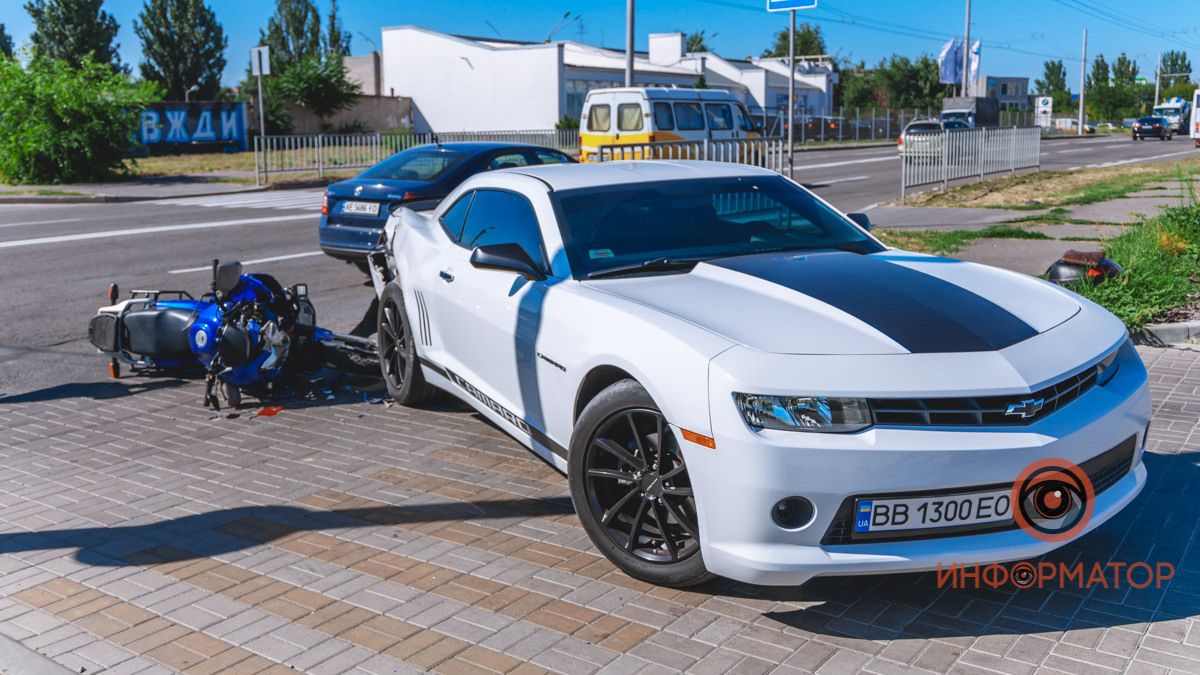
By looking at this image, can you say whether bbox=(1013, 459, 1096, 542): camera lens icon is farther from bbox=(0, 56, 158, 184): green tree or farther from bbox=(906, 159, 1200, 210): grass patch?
bbox=(0, 56, 158, 184): green tree

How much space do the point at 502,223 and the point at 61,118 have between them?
26.5 metres

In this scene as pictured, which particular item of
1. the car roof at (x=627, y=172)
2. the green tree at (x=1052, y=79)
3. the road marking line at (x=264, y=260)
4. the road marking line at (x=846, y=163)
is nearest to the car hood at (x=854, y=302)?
the car roof at (x=627, y=172)

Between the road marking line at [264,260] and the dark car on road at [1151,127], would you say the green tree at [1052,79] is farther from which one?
the road marking line at [264,260]

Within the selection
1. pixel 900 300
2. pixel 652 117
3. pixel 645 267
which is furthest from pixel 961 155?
pixel 900 300

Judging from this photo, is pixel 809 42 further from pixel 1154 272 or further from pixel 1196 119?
pixel 1154 272

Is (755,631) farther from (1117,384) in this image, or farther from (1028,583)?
(1117,384)

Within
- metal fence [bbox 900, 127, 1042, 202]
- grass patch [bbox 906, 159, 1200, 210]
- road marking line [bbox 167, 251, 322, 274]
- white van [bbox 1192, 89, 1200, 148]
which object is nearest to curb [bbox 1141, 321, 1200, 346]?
road marking line [bbox 167, 251, 322, 274]

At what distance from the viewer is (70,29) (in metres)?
62.1

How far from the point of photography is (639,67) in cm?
7050

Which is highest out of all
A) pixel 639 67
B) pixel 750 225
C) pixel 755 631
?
pixel 639 67

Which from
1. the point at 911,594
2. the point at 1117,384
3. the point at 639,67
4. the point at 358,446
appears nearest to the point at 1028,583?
the point at 911,594

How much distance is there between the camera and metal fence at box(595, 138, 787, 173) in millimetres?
16859

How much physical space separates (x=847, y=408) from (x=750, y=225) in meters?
1.91

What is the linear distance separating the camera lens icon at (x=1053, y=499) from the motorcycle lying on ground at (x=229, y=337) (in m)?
4.76
